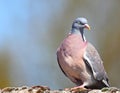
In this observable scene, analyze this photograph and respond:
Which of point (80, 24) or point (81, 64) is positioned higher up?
point (80, 24)

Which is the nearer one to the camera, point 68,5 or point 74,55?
point 74,55

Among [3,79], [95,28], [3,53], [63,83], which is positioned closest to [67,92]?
[63,83]

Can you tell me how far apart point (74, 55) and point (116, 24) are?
4826 mm

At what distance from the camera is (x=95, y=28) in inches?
320

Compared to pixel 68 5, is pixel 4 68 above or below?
below

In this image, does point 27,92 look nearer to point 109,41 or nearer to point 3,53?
point 109,41

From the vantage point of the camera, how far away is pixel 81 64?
12.3 feet

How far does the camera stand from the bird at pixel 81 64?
3.73 m

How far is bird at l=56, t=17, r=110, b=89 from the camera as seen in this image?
3730 mm

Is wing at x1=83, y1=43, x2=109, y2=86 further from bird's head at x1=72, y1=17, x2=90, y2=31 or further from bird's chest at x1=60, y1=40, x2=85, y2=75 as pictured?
bird's head at x1=72, y1=17, x2=90, y2=31

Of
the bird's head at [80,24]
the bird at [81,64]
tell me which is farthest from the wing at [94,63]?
the bird's head at [80,24]

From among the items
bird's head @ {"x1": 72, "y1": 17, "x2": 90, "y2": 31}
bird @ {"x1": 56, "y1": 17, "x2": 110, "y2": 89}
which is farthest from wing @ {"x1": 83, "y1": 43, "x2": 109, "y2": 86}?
bird's head @ {"x1": 72, "y1": 17, "x2": 90, "y2": 31}

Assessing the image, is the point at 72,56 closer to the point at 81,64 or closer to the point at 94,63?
the point at 81,64

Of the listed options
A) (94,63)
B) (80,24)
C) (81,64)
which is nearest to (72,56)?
(81,64)
